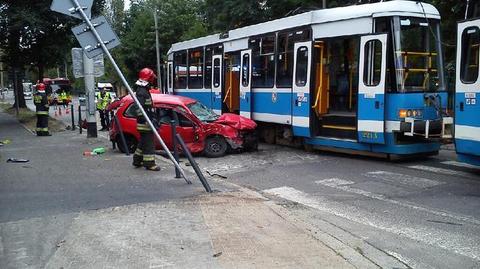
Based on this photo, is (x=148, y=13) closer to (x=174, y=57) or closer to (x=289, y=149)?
(x=174, y=57)

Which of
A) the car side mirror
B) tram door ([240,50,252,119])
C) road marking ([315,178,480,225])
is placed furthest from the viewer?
tram door ([240,50,252,119])

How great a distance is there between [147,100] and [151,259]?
5.92m

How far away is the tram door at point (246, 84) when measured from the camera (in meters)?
15.8

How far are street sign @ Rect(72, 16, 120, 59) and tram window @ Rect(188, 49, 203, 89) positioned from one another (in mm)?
10871

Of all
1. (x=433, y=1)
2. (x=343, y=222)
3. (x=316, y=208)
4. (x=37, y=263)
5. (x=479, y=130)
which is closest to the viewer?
(x=37, y=263)

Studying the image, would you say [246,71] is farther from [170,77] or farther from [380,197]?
[380,197]

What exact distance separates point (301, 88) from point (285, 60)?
45.4 inches

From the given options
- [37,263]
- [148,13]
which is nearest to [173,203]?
[37,263]

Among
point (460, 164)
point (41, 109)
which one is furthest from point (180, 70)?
point (460, 164)

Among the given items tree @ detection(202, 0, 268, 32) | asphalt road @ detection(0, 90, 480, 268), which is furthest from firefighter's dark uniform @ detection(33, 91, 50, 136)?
tree @ detection(202, 0, 268, 32)

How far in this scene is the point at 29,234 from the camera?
603 centimetres

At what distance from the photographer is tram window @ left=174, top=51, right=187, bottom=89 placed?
20969 millimetres

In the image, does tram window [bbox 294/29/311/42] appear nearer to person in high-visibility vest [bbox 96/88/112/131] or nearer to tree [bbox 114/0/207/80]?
person in high-visibility vest [bbox 96/88/112/131]

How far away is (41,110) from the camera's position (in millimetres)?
18656
